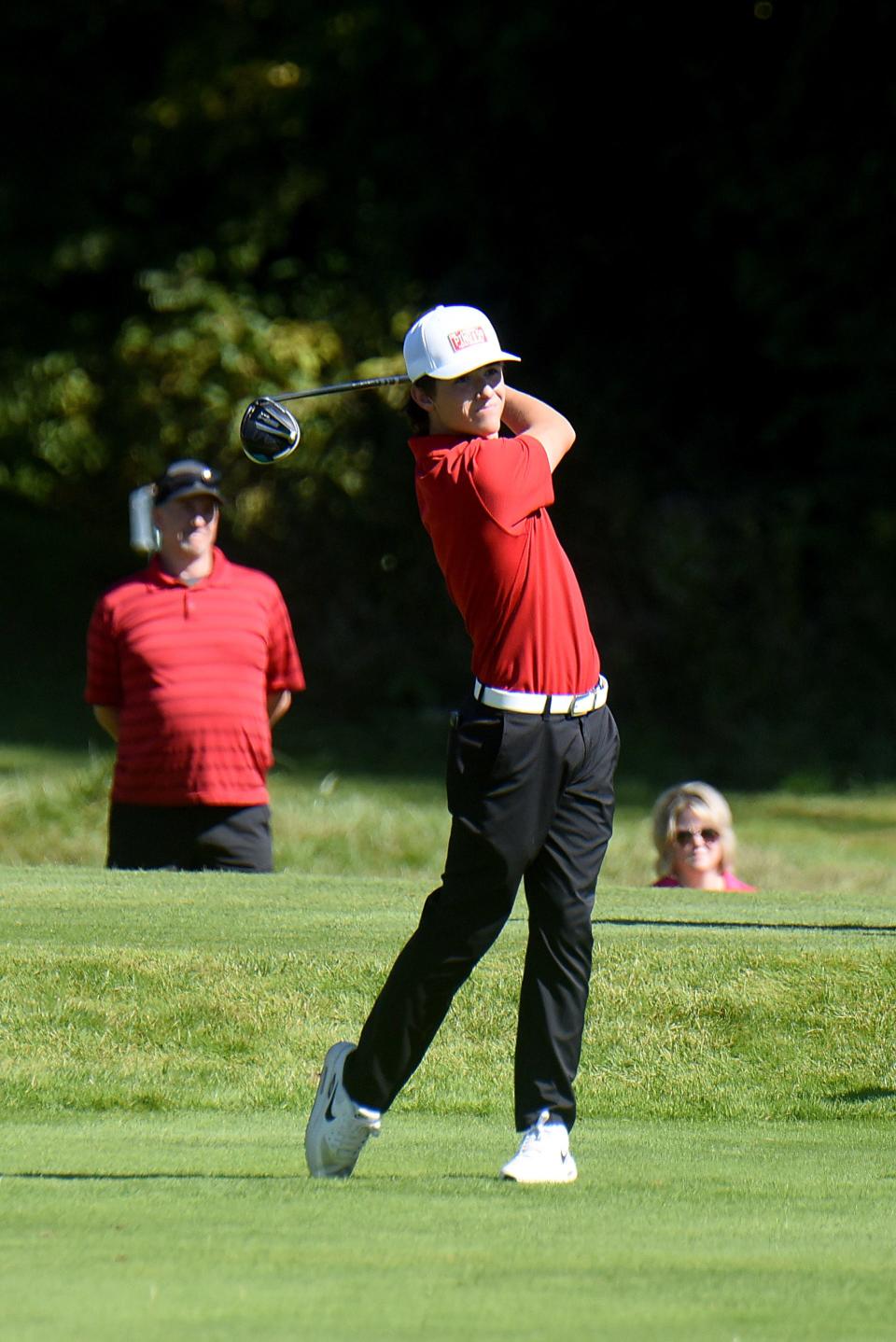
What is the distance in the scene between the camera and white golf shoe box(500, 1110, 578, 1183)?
4602mm

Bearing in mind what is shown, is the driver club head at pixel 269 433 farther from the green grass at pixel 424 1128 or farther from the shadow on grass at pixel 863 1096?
the shadow on grass at pixel 863 1096

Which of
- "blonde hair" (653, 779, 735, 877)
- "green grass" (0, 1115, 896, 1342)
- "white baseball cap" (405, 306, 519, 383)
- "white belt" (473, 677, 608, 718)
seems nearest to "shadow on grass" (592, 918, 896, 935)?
"blonde hair" (653, 779, 735, 877)

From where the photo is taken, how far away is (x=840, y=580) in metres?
16.0

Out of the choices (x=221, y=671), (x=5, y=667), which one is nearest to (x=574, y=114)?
(x=5, y=667)

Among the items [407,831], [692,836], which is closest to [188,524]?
[692,836]

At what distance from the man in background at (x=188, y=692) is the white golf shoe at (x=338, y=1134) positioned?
9.50 feet

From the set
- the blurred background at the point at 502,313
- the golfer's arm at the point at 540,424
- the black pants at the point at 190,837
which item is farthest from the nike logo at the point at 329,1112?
the blurred background at the point at 502,313

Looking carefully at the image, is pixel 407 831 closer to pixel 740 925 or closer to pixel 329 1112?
pixel 740 925

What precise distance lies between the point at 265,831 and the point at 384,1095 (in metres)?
3.16

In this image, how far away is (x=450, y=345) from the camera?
4.65m

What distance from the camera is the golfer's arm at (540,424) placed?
4.79 metres

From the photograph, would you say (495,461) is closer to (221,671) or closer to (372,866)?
(221,671)

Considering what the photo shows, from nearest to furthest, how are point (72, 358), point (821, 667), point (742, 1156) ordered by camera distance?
point (742, 1156) < point (821, 667) < point (72, 358)

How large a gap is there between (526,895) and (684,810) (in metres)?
3.37
